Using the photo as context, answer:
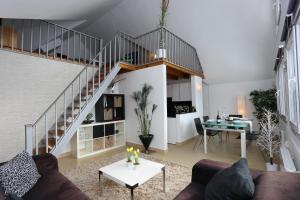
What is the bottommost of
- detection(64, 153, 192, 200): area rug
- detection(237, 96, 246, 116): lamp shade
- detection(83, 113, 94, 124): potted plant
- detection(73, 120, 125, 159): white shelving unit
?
detection(64, 153, 192, 200): area rug

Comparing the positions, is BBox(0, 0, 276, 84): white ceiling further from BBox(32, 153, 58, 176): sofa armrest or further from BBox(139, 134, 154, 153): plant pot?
BBox(139, 134, 154, 153): plant pot

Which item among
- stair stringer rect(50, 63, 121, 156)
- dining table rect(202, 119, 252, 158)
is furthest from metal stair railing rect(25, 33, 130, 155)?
dining table rect(202, 119, 252, 158)

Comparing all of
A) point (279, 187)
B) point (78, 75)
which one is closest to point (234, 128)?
point (279, 187)

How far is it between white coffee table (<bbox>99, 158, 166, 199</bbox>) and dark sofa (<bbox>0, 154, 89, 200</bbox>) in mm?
503

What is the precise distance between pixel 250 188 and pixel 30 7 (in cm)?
370

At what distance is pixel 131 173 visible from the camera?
2305 millimetres

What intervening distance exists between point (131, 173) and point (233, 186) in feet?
4.63

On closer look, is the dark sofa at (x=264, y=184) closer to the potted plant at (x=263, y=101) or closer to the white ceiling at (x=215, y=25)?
the white ceiling at (x=215, y=25)

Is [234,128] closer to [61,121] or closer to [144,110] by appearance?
[144,110]

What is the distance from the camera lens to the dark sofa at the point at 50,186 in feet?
5.63

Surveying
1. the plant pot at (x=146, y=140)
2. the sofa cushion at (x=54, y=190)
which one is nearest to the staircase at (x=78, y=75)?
the sofa cushion at (x=54, y=190)

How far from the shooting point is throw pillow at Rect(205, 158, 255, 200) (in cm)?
123

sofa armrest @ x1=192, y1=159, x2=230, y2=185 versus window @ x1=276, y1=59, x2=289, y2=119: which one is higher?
window @ x1=276, y1=59, x2=289, y2=119

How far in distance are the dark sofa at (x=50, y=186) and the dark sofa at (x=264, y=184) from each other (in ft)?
3.67
